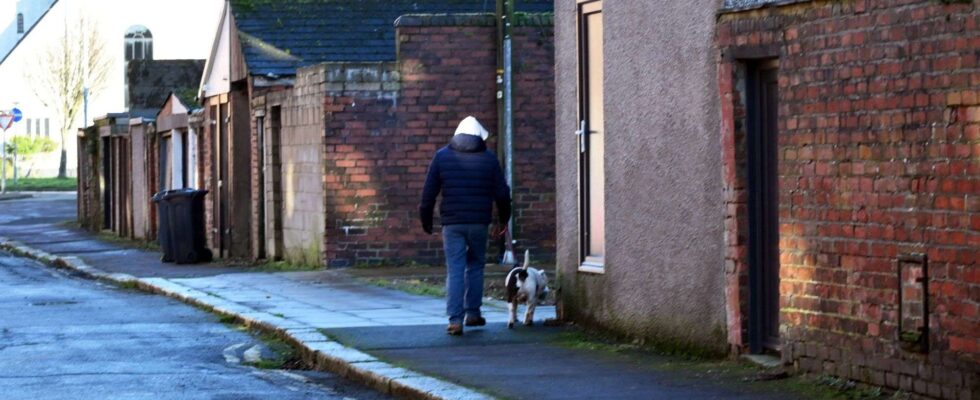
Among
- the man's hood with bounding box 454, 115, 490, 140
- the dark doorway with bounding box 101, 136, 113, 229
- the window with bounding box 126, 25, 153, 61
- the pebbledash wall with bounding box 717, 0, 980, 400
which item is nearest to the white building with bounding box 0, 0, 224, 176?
the window with bounding box 126, 25, 153, 61

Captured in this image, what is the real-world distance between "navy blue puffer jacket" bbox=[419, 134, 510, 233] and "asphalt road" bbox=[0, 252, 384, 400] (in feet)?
5.79

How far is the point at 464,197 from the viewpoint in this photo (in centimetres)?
1289

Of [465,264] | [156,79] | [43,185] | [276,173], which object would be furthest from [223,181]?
[43,185]

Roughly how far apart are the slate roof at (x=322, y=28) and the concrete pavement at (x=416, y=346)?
10.9ft

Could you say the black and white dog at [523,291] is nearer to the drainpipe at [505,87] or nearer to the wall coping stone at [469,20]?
the drainpipe at [505,87]

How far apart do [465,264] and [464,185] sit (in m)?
0.64

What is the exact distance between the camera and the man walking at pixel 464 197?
42.2 ft

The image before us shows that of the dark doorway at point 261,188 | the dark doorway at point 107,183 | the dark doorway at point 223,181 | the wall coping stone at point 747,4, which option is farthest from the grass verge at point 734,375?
the dark doorway at point 107,183

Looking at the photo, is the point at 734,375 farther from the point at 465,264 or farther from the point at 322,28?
the point at 322,28

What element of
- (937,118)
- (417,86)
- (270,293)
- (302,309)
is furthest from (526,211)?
(937,118)

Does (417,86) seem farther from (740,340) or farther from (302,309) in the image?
(740,340)

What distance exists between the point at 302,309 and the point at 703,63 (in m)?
5.79

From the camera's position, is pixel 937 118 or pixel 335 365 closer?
pixel 937 118

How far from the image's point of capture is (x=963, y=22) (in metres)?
7.93
